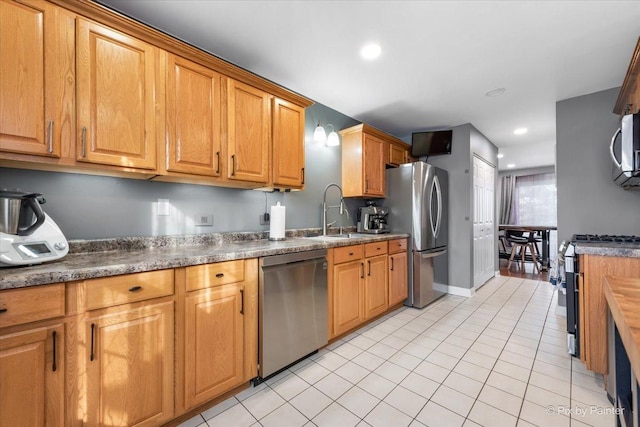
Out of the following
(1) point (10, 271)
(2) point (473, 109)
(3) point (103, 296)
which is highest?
(2) point (473, 109)

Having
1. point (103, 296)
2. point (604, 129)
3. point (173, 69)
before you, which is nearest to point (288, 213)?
point (173, 69)

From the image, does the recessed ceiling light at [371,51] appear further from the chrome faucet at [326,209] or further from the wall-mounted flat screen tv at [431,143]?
the wall-mounted flat screen tv at [431,143]

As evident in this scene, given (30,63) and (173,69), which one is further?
(173,69)

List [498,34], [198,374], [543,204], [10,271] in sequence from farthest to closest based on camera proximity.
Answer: [543,204], [498,34], [198,374], [10,271]

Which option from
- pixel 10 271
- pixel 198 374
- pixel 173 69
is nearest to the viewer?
pixel 10 271

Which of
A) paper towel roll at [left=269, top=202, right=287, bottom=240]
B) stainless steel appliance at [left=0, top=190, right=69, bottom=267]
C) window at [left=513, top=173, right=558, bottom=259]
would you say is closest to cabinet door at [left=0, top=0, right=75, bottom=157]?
stainless steel appliance at [left=0, top=190, right=69, bottom=267]

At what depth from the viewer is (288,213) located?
9.00ft

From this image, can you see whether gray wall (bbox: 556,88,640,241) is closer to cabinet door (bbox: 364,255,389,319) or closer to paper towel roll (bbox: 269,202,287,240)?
cabinet door (bbox: 364,255,389,319)

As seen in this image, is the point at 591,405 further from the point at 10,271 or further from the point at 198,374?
the point at 10,271

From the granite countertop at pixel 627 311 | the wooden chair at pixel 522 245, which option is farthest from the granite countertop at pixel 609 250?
the wooden chair at pixel 522 245

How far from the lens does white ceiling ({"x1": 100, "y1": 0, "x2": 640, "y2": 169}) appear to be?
1661mm

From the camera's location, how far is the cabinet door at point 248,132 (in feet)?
6.39

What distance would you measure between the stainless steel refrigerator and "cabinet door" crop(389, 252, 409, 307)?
105 millimetres

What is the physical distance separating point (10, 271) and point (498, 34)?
10.2ft
